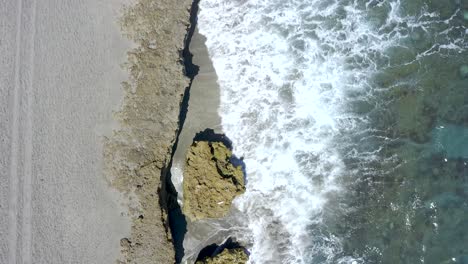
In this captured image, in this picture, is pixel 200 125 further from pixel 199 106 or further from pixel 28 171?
pixel 28 171

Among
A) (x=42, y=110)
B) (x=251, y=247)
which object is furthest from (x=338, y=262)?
(x=42, y=110)

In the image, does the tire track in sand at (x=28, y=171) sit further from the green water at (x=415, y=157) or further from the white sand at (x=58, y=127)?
the green water at (x=415, y=157)

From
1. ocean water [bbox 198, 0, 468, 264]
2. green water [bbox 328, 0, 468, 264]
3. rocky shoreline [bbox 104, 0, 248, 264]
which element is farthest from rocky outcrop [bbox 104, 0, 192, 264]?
green water [bbox 328, 0, 468, 264]

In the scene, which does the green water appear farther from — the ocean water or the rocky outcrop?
the rocky outcrop

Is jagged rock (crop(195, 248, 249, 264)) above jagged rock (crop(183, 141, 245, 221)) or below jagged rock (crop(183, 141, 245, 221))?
below

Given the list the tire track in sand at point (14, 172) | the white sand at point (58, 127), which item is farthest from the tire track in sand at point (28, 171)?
the tire track in sand at point (14, 172)

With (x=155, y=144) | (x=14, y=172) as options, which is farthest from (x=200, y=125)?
(x=14, y=172)
